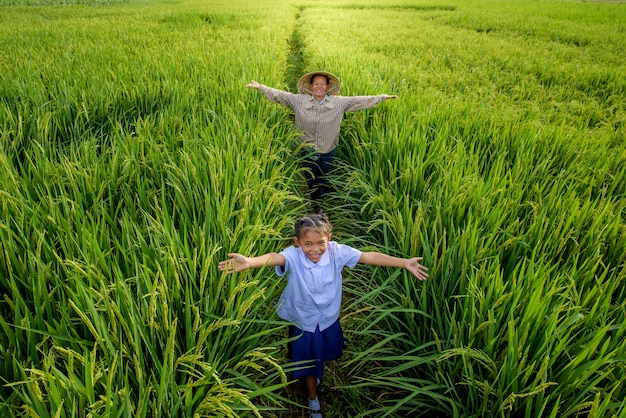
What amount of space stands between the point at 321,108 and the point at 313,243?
6.51ft

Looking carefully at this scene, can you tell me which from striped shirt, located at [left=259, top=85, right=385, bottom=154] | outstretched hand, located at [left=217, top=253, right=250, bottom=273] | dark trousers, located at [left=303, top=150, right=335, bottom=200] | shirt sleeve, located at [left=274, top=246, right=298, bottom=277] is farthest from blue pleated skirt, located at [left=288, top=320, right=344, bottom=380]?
striped shirt, located at [left=259, top=85, right=385, bottom=154]

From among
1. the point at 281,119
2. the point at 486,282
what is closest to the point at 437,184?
the point at 486,282

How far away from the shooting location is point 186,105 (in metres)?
3.41

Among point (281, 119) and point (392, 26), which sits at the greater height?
point (392, 26)

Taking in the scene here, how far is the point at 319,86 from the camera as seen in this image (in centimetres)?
336

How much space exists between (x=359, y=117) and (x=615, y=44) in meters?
8.90

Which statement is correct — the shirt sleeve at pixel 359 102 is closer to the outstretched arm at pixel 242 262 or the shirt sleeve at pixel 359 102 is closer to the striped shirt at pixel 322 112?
the striped shirt at pixel 322 112

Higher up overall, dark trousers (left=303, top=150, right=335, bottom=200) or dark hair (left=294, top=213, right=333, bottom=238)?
dark hair (left=294, top=213, right=333, bottom=238)

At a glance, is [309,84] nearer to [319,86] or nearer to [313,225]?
[319,86]

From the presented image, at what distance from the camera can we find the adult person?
340cm

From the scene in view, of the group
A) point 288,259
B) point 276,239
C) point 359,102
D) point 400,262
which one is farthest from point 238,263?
point 359,102

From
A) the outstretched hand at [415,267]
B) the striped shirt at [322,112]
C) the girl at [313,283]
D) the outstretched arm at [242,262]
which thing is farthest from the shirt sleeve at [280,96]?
the outstretched hand at [415,267]

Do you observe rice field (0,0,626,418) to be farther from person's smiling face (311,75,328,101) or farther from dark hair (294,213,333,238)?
person's smiling face (311,75,328,101)

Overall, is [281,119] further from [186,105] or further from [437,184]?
[437,184]
